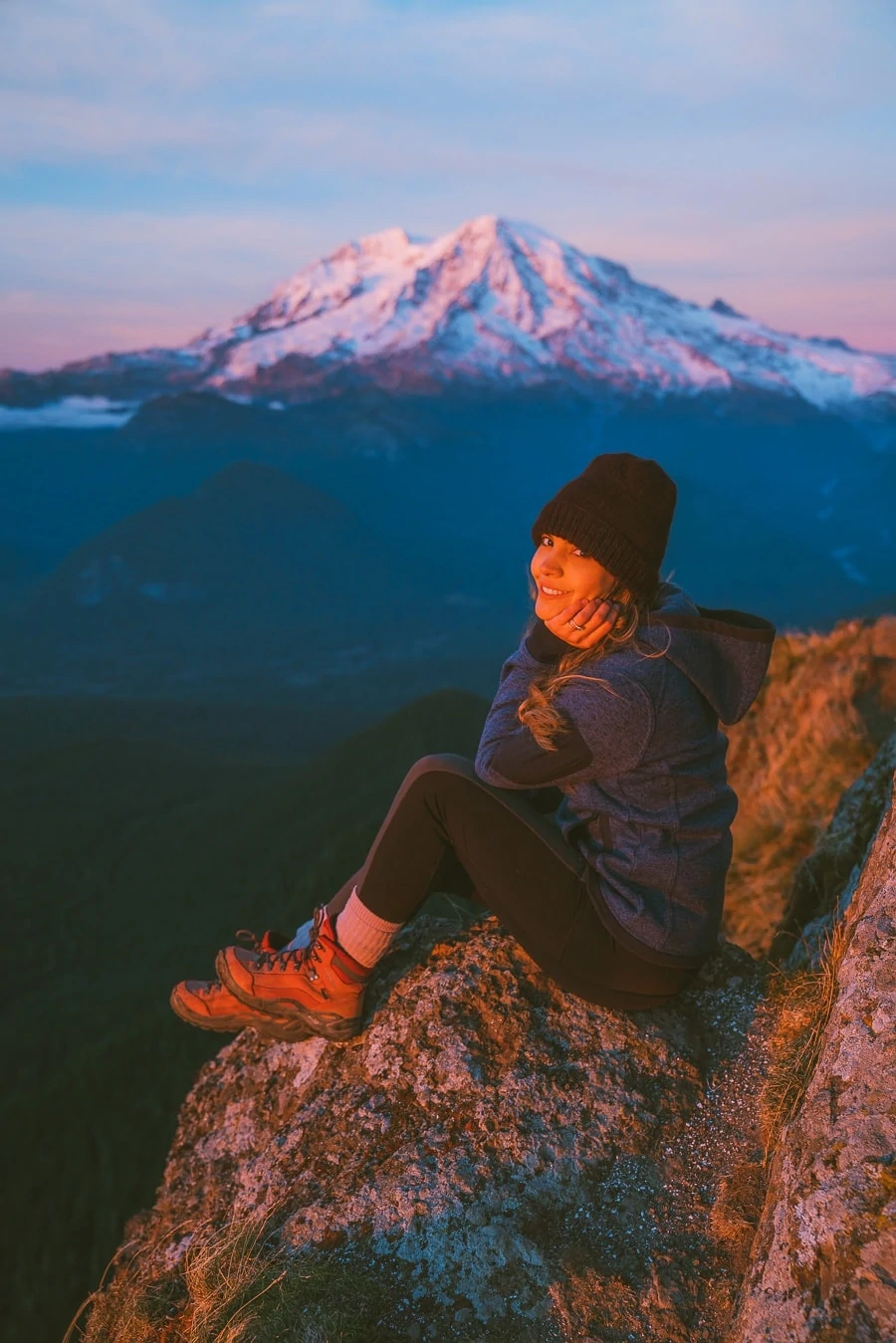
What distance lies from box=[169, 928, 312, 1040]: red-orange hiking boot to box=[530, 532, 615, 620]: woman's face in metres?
1.43

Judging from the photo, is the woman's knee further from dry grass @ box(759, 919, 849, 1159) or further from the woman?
dry grass @ box(759, 919, 849, 1159)

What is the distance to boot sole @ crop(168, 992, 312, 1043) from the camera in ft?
9.94

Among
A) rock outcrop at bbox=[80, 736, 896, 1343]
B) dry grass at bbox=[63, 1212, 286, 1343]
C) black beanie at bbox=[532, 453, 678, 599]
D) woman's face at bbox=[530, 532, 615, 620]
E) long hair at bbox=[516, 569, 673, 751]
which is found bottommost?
dry grass at bbox=[63, 1212, 286, 1343]

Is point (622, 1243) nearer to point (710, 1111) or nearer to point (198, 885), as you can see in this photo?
point (710, 1111)

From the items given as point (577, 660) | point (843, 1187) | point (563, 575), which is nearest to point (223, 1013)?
point (577, 660)

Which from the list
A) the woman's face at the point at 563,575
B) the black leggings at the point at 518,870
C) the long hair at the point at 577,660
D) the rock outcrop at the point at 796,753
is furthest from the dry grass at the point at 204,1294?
the rock outcrop at the point at 796,753

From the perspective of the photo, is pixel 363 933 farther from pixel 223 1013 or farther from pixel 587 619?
pixel 587 619

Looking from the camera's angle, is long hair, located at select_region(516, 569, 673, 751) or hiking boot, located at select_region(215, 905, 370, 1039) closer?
long hair, located at select_region(516, 569, 673, 751)

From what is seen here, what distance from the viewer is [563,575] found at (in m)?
2.50

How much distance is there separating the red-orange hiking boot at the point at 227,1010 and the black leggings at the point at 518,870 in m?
0.63

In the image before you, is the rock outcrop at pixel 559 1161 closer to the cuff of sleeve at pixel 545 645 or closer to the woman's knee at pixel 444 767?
the woman's knee at pixel 444 767

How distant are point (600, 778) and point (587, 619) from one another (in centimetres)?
41

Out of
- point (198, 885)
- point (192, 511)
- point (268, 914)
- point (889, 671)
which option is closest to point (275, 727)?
point (198, 885)

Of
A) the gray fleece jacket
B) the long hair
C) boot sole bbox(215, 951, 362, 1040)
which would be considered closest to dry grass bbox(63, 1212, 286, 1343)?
boot sole bbox(215, 951, 362, 1040)
